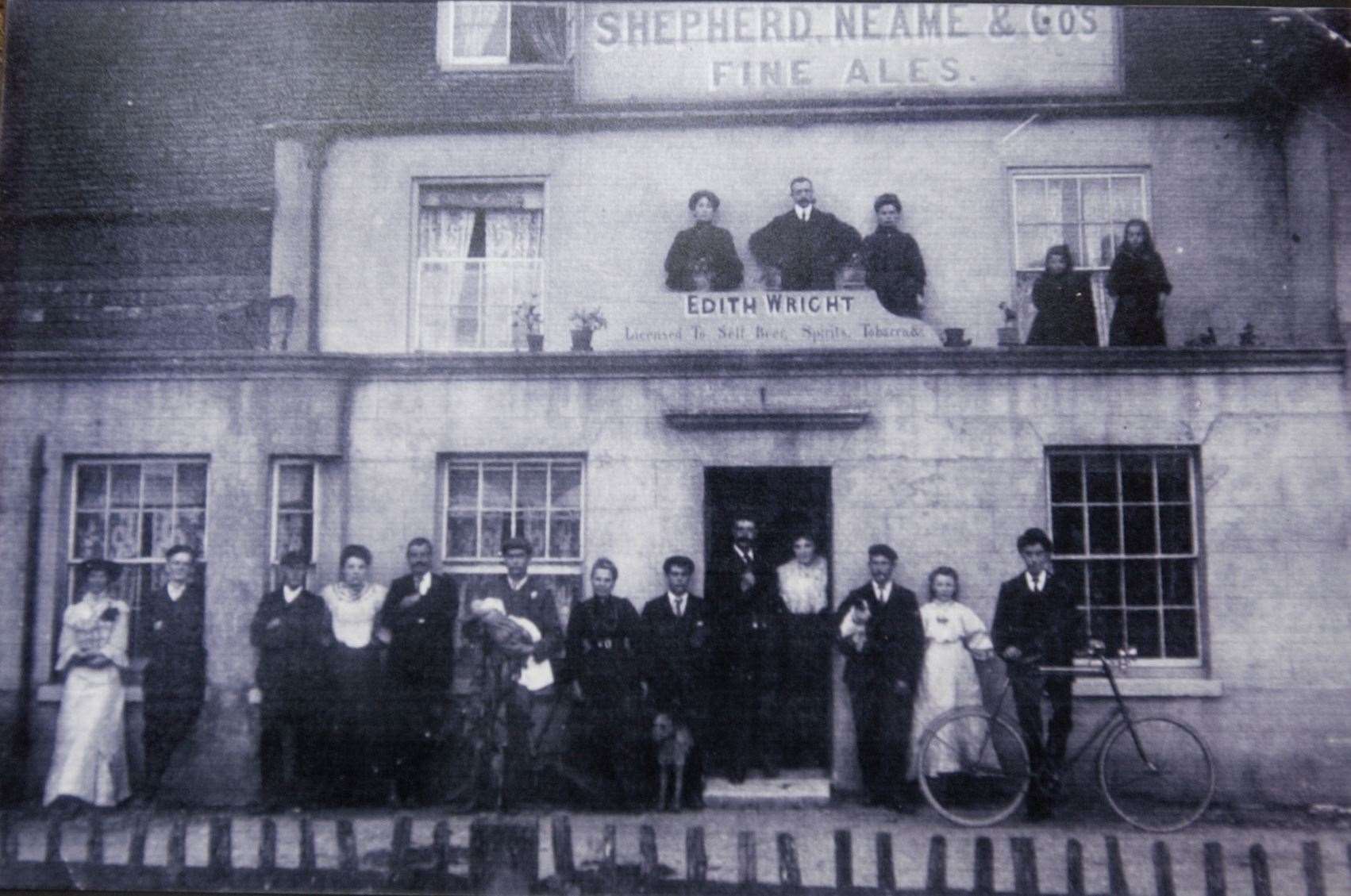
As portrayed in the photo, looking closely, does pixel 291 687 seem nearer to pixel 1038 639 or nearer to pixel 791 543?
pixel 791 543

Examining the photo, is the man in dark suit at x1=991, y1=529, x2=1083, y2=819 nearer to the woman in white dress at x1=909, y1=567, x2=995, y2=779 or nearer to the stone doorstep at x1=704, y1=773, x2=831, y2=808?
the woman in white dress at x1=909, y1=567, x2=995, y2=779

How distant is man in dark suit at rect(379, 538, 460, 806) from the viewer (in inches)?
204

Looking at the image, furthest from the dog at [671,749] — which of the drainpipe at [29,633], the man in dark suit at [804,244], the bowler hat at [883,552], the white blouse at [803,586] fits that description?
the drainpipe at [29,633]

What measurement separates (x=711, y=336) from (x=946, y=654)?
2143 millimetres

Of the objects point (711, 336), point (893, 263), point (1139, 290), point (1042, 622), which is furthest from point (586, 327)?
point (1139, 290)

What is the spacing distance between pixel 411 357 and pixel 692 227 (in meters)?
1.74

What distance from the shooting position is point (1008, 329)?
568 cm

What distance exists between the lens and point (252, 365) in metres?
5.58

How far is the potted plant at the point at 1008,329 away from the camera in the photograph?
18.7 ft

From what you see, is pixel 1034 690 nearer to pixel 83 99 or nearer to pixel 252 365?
pixel 252 365

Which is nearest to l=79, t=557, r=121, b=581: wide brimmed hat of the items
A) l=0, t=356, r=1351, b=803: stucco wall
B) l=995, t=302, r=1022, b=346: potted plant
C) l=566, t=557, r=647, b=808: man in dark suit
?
l=0, t=356, r=1351, b=803: stucco wall

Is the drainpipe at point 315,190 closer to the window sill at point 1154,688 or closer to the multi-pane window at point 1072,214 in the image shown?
the multi-pane window at point 1072,214

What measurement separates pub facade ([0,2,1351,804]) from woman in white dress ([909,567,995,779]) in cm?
17

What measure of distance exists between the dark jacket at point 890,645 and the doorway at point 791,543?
207 mm
